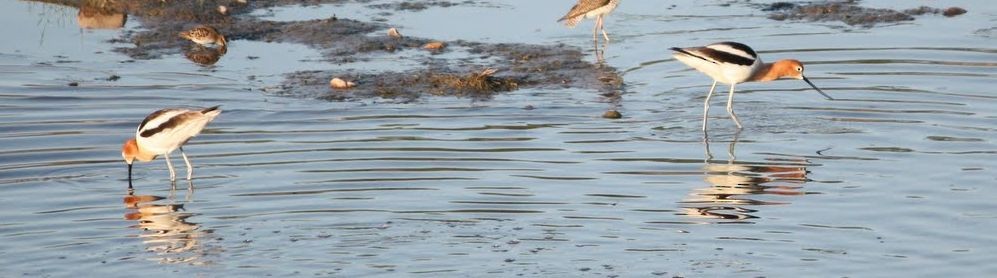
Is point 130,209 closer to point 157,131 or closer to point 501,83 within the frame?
point 157,131

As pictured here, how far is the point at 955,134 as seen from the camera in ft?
44.5

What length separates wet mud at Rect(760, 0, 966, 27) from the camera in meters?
18.4

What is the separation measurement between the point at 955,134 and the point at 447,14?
6.97 metres

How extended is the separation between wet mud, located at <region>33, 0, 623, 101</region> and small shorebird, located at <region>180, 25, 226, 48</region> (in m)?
0.13

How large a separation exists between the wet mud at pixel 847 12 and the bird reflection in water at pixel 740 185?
18.3 ft

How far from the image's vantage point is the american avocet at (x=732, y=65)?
14.4 metres

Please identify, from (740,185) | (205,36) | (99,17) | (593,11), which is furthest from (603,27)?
(740,185)

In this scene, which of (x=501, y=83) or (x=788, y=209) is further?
(x=501, y=83)

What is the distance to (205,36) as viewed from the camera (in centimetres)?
1708

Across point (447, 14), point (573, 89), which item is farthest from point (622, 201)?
point (447, 14)

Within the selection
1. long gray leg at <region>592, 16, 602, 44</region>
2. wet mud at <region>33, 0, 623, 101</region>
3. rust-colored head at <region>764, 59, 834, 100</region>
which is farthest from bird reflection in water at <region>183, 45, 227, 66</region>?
rust-colored head at <region>764, 59, 834, 100</region>

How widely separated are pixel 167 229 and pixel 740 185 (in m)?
3.95

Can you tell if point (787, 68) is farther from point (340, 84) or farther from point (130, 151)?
point (130, 151)

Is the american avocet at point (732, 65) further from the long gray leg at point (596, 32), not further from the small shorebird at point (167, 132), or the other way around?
the small shorebird at point (167, 132)
